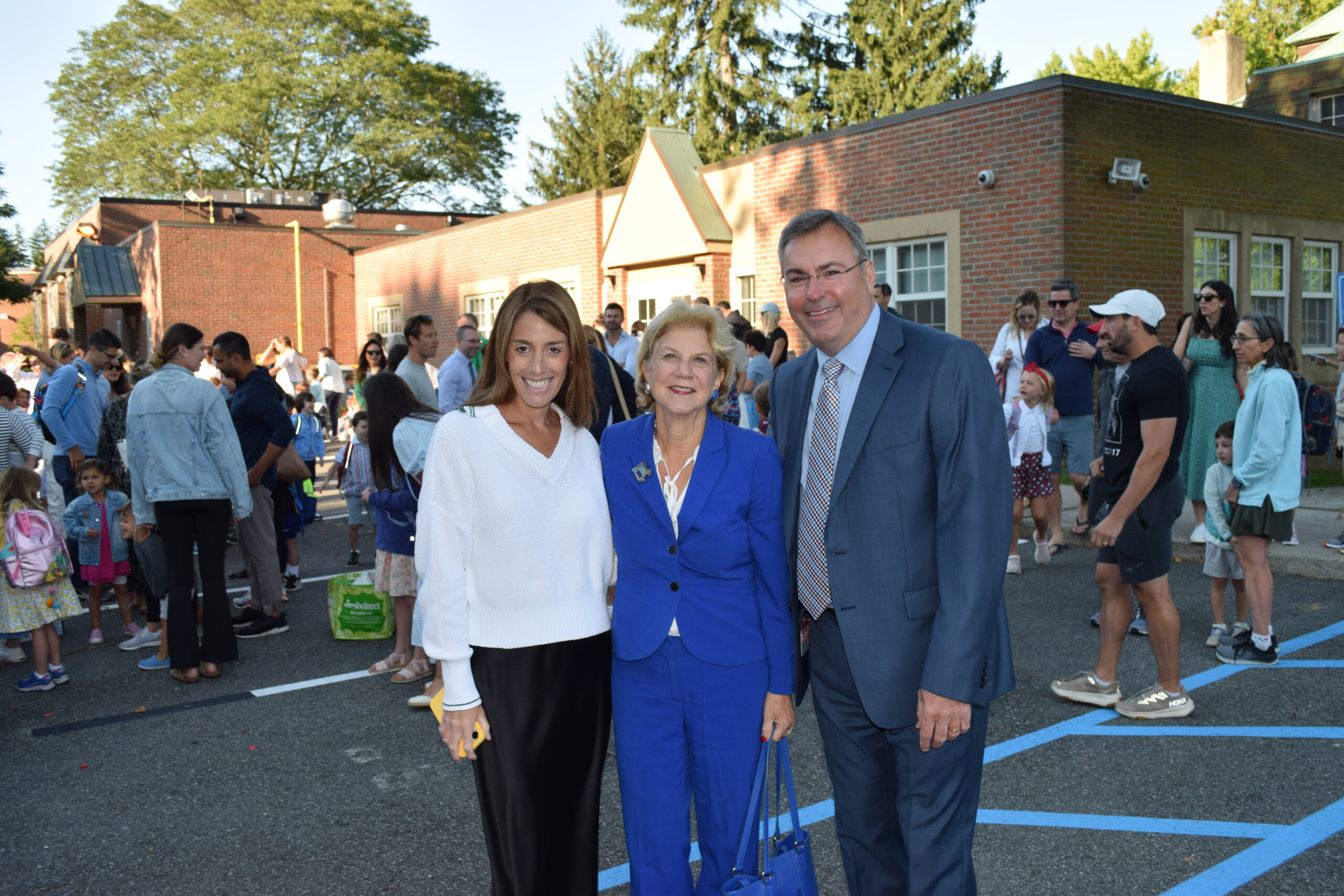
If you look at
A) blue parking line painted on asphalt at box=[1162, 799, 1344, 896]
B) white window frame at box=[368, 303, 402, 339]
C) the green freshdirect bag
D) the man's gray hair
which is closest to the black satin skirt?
the man's gray hair

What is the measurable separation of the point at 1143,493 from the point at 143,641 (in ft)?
21.3

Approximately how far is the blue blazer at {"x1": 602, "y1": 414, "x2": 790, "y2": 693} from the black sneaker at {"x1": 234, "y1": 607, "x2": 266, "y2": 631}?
17.4ft

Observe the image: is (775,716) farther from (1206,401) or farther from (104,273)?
(104,273)

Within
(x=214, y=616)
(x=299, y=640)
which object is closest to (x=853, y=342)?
(x=214, y=616)

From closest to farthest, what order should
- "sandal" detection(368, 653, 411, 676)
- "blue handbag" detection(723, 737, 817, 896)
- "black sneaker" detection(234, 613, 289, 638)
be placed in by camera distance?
"blue handbag" detection(723, 737, 817, 896) < "sandal" detection(368, 653, 411, 676) < "black sneaker" detection(234, 613, 289, 638)

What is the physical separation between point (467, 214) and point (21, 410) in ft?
113

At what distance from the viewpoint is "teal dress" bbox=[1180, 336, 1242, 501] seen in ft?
26.3

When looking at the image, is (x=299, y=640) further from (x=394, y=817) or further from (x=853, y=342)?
(x=853, y=342)

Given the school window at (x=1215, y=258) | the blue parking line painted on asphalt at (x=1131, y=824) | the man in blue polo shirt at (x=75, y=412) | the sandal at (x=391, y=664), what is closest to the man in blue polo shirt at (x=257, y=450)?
the sandal at (x=391, y=664)

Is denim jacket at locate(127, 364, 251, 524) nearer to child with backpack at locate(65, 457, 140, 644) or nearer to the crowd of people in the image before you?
child with backpack at locate(65, 457, 140, 644)

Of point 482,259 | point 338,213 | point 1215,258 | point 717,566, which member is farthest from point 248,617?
point 338,213

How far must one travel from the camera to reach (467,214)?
40.4 metres

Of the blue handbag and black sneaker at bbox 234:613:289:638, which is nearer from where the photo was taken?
the blue handbag

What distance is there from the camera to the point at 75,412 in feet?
29.3
